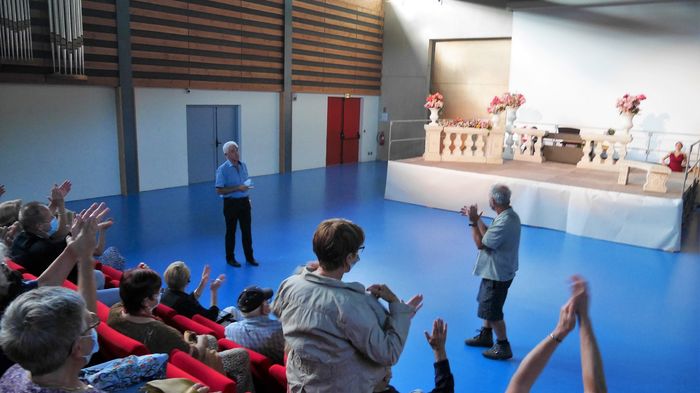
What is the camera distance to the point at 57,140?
958cm

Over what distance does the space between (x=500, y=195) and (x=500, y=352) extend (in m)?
1.36

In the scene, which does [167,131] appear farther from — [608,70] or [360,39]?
[608,70]

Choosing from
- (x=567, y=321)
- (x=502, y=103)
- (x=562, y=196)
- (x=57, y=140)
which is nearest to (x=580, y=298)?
(x=567, y=321)

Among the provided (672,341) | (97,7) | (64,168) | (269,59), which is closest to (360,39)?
(269,59)

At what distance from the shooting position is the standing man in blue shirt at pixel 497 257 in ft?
13.9

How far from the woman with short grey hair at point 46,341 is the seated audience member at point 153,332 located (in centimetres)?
112

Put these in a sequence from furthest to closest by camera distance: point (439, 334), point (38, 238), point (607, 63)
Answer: point (607, 63)
point (38, 238)
point (439, 334)

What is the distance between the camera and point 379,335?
201 cm

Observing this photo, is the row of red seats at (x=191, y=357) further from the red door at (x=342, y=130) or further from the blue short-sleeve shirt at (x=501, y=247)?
the red door at (x=342, y=130)

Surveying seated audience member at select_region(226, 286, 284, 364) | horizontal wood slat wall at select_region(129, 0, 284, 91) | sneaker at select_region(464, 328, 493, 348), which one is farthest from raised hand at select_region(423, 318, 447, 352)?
horizontal wood slat wall at select_region(129, 0, 284, 91)

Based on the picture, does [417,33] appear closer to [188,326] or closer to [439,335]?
[188,326]

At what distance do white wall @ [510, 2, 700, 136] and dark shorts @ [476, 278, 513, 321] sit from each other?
34.3 ft

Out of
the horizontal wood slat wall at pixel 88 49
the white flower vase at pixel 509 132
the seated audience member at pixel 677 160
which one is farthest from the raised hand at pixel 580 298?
the seated audience member at pixel 677 160

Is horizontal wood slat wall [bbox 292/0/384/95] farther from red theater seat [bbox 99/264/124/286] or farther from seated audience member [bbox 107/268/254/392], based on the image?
seated audience member [bbox 107/268/254/392]
